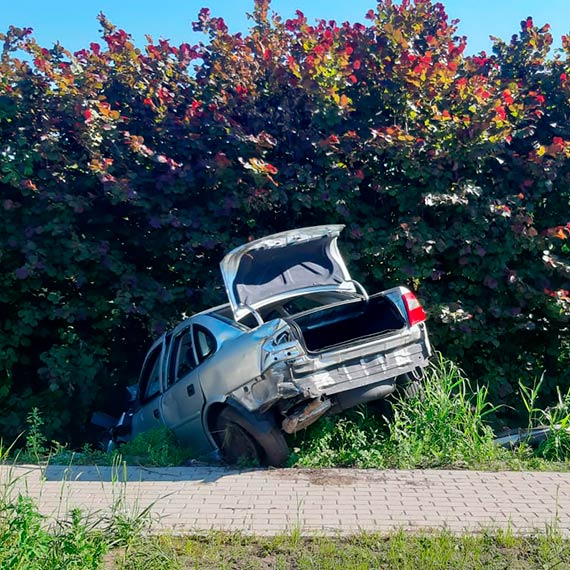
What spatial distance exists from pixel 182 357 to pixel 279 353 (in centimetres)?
189

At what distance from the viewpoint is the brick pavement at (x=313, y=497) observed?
4812 millimetres

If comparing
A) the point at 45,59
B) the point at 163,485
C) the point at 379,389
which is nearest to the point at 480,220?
the point at 379,389

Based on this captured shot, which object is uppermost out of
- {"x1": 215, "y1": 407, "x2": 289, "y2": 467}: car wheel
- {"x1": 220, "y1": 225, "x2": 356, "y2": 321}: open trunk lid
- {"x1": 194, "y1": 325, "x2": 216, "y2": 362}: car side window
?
{"x1": 220, "y1": 225, "x2": 356, "y2": 321}: open trunk lid

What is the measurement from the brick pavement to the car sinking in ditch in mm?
573

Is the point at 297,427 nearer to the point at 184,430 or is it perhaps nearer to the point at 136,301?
the point at 184,430

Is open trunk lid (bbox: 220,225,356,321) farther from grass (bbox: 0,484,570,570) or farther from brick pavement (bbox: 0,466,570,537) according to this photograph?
grass (bbox: 0,484,570,570)

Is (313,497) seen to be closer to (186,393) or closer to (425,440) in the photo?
(425,440)

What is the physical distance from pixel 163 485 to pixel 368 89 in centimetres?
565

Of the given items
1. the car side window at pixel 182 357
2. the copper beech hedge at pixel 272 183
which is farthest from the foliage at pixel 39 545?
the copper beech hedge at pixel 272 183

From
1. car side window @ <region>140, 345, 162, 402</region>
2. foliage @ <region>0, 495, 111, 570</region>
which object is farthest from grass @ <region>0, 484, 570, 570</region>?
car side window @ <region>140, 345, 162, 402</region>

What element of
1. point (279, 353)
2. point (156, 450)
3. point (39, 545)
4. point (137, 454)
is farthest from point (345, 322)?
point (39, 545)

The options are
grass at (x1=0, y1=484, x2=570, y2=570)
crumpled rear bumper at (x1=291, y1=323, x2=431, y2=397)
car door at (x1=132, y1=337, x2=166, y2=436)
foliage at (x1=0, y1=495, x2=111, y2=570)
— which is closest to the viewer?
foliage at (x1=0, y1=495, x2=111, y2=570)

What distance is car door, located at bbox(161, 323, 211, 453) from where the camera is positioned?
22.9ft

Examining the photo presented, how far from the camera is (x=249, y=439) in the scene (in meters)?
6.44
